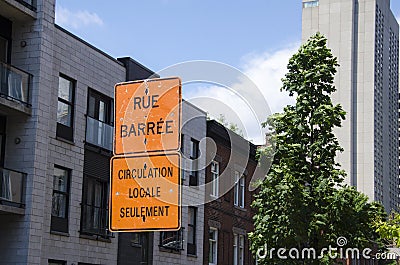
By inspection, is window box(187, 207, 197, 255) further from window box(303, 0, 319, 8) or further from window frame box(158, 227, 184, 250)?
window box(303, 0, 319, 8)

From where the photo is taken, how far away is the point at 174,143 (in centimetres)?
836

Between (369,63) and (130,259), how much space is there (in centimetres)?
8269

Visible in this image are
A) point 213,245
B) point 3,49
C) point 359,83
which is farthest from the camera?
point 359,83

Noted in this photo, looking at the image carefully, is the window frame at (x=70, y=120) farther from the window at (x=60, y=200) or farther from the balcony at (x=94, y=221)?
the balcony at (x=94, y=221)

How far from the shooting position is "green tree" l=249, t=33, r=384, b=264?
2536 cm

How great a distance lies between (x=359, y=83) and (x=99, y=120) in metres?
82.7

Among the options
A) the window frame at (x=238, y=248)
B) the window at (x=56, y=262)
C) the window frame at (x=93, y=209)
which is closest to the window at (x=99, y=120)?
the window frame at (x=93, y=209)

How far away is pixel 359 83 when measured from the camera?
107312 millimetres

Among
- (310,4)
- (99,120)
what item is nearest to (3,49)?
(99,120)

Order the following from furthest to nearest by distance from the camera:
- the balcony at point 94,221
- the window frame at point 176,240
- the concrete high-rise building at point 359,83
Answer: the concrete high-rise building at point 359,83, the window frame at point 176,240, the balcony at point 94,221

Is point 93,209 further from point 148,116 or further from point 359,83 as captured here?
point 359,83

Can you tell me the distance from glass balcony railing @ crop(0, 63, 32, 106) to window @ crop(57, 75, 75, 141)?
6.59 ft

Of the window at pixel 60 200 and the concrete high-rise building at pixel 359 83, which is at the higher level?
the concrete high-rise building at pixel 359 83

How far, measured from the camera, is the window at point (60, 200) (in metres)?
26.1
